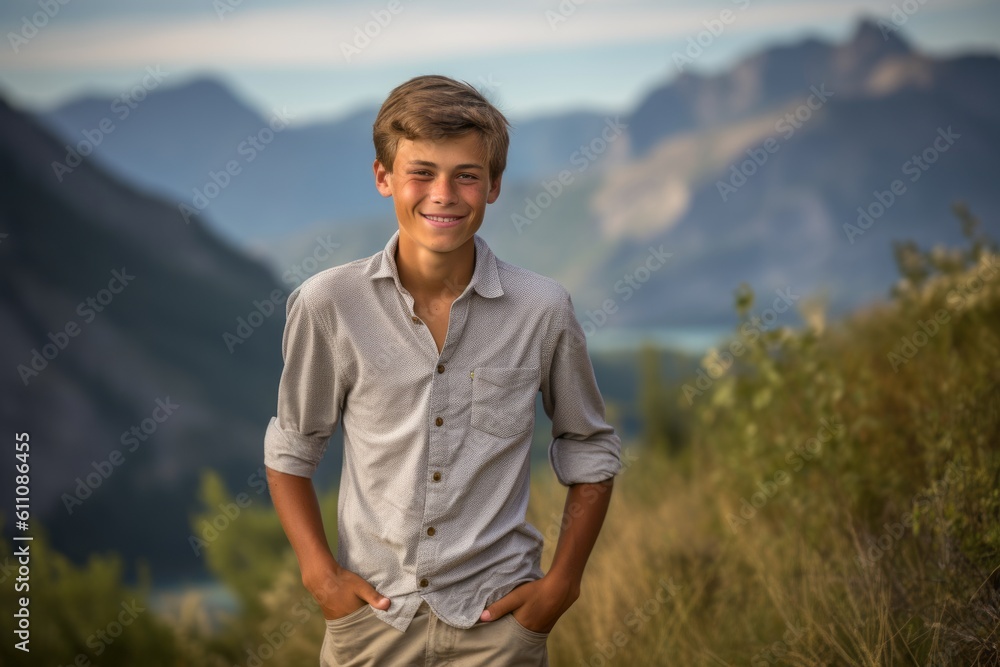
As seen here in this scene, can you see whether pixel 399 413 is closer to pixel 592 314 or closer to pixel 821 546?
pixel 821 546

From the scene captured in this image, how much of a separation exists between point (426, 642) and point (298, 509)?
1.32 ft

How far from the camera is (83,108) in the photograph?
20.3 metres

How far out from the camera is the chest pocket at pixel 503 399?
1.99m

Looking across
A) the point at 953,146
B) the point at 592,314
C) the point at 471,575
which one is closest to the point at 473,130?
the point at 471,575

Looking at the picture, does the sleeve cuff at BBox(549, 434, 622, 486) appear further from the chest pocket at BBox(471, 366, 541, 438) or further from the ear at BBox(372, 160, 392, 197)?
the ear at BBox(372, 160, 392, 197)

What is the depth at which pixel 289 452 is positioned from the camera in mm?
2070

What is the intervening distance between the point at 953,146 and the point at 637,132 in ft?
31.0
